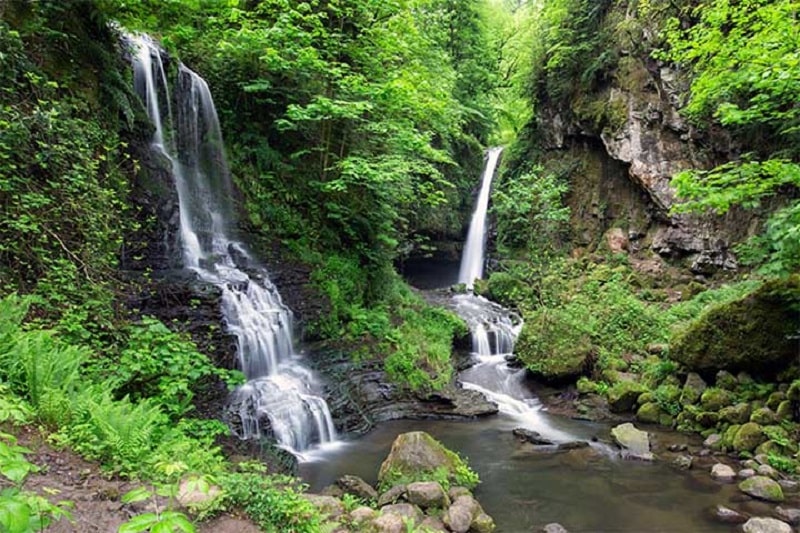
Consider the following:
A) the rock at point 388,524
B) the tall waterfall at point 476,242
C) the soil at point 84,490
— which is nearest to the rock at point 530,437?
the rock at point 388,524

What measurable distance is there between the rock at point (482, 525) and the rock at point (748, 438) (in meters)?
4.62

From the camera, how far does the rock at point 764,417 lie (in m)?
7.71

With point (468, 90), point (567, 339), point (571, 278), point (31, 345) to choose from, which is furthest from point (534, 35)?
point (31, 345)

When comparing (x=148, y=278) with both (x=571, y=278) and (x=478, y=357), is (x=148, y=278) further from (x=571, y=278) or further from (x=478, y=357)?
(x=571, y=278)

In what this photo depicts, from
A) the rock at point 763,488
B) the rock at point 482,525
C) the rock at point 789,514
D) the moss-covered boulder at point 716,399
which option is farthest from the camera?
the moss-covered boulder at point 716,399

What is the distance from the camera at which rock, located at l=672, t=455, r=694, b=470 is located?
7.35m

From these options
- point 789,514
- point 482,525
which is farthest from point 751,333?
point 482,525

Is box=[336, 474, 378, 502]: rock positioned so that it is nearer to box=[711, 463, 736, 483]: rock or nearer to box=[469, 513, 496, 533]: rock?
box=[469, 513, 496, 533]: rock

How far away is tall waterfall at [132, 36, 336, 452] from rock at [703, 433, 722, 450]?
6.31m

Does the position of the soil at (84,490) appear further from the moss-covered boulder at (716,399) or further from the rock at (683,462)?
the moss-covered boulder at (716,399)

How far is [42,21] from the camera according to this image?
703cm

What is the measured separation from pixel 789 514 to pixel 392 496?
480 centimetres

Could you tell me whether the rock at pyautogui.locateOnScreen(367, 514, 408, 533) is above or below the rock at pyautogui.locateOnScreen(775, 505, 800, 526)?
above

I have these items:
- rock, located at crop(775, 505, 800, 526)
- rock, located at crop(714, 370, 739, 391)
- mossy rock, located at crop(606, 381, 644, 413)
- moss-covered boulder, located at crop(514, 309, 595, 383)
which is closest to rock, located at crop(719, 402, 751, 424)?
rock, located at crop(714, 370, 739, 391)
